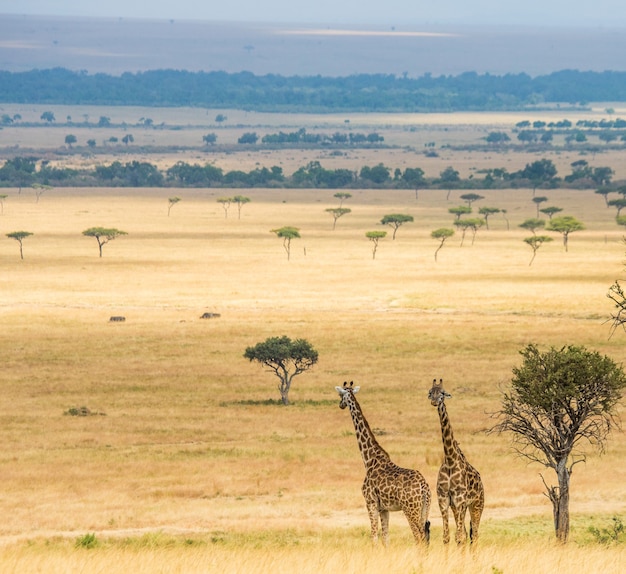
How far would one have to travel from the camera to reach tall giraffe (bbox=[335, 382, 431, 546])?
732 inches

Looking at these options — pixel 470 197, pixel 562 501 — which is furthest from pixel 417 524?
pixel 470 197

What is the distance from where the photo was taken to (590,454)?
39781 mm

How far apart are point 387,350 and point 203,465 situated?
2562 centimetres

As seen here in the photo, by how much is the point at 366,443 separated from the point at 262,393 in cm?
3349

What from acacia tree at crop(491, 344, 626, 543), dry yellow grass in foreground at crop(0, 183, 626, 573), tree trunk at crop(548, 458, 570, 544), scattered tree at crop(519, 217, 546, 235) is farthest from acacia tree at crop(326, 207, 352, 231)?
tree trunk at crop(548, 458, 570, 544)

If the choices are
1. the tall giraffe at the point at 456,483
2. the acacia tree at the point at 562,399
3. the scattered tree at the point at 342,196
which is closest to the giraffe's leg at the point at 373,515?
the tall giraffe at the point at 456,483

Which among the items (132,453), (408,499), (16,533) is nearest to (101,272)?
(132,453)

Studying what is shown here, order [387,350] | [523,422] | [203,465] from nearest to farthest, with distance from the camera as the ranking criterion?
[523,422] < [203,465] < [387,350]

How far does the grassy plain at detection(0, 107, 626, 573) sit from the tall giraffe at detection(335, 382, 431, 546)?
2.24 ft

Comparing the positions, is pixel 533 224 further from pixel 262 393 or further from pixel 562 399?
pixel 562 399

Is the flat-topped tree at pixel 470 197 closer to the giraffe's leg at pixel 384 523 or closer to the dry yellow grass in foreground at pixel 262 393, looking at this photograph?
the dry yellow grass in foreground at pixel 262 393

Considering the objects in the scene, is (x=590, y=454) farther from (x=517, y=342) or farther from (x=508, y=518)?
(x=517, y=342)

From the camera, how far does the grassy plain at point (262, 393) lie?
A: 81.5 ft

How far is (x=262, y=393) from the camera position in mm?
53094
